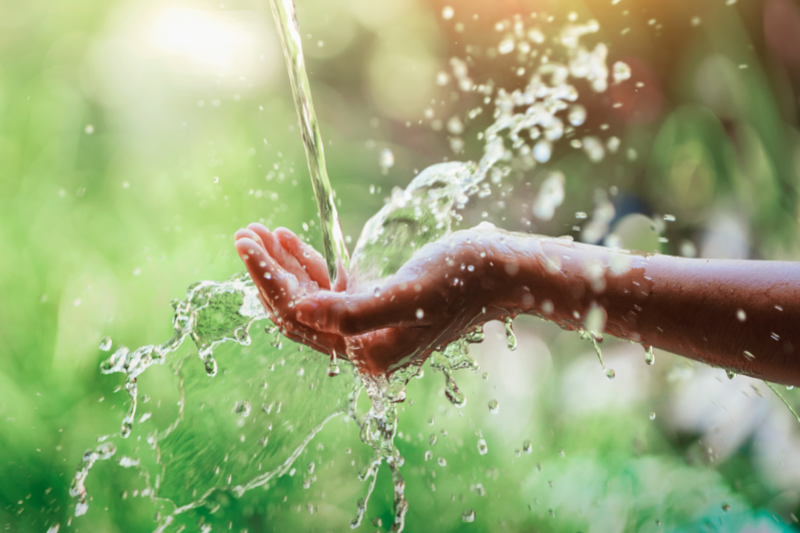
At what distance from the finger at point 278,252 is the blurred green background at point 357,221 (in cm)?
42

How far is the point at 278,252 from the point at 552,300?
35 centimetres

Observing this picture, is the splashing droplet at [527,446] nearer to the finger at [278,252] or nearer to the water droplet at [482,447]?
the water droplet at [482,447]

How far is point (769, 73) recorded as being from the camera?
1.65m

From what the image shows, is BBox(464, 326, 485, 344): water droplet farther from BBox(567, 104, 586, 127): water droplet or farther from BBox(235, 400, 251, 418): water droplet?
BBox(567, 104, 586, 127): water droplet

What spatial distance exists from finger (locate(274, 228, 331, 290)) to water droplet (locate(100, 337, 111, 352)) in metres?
0.76

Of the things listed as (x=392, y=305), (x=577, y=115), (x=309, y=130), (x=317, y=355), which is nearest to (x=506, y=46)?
(x=577, y=115)

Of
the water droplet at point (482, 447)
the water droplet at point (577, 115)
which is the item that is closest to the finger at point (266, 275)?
the water droplet at point (482, 447)

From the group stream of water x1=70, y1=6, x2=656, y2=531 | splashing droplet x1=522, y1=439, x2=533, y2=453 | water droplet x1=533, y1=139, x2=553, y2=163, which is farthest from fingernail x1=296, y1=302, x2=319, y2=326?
water droplet x1=533, y1=139, x2=553, y2=163

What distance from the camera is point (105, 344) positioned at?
1301 mm

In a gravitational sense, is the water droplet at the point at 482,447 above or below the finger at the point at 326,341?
below

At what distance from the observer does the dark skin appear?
22.9 inches

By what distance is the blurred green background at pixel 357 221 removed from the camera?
134cm

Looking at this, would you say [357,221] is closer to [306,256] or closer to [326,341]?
[306,256]

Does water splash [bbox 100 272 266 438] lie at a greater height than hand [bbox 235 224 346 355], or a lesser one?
lesser
